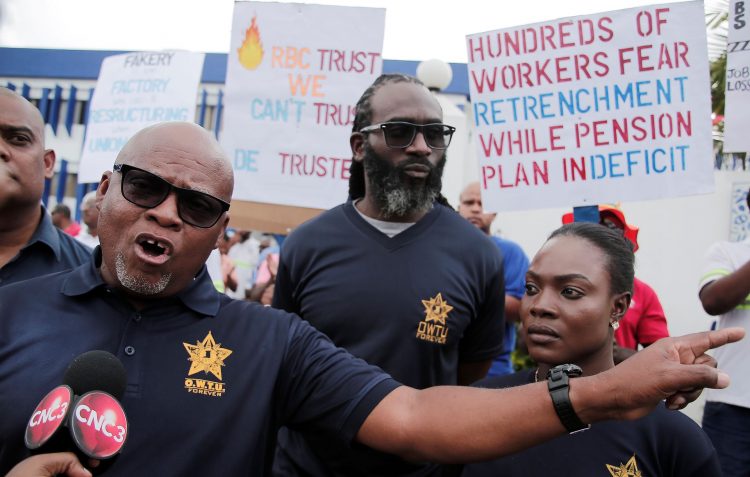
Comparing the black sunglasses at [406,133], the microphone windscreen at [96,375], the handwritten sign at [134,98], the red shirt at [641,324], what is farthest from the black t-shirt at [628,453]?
the handwritten sign at [134,98]

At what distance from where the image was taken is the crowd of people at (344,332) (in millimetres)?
1771

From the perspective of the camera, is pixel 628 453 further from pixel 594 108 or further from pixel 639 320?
pixel 639 320

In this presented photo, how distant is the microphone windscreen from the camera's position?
1573 millimetres

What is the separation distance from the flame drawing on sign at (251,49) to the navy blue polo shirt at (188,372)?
326 cm

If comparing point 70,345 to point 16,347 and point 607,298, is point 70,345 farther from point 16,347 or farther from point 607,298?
point 607,298

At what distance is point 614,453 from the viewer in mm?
2297

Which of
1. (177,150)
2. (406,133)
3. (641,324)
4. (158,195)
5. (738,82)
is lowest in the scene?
(641,324)

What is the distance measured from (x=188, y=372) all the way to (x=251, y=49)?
362 centimetres

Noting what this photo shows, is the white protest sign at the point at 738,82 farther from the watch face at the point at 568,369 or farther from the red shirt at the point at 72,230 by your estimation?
the red shirt at the point at 72,230

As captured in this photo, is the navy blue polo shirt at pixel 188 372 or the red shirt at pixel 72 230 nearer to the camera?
the navy blue polo shirt at pixel 188 372

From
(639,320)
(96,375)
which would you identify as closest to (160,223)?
(96,375)

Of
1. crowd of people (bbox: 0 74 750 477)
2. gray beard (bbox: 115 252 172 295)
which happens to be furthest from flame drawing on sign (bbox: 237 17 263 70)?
gray beard (bbox: 115 252 172 295)

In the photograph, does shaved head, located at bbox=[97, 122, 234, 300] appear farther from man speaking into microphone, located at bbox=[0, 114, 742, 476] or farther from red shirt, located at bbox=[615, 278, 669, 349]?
red shirt, located at bbox=[615, 278, 669, 349]

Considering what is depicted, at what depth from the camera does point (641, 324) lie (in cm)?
450
